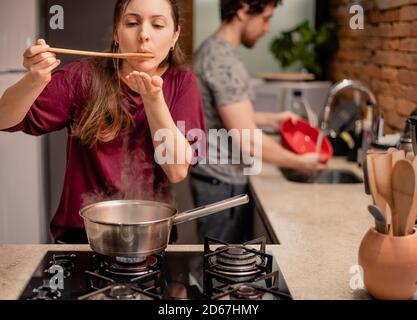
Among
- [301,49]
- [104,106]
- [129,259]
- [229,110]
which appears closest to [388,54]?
[229,110]

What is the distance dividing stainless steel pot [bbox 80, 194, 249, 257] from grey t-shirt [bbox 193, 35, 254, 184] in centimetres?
43

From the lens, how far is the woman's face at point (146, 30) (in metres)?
1.27

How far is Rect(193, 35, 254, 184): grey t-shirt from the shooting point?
1793 mm

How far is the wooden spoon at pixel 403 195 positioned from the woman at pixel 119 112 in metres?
0.44

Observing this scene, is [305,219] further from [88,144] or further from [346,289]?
[88,144]

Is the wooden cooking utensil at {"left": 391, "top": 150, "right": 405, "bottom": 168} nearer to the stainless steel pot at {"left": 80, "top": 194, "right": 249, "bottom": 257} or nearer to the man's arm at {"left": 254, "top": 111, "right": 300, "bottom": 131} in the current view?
the stainless steel pot at {"left": 80, "top": 194, "right": 249, "bottom": 257}

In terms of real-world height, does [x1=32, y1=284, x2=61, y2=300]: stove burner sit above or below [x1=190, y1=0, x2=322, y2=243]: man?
below

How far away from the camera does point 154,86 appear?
1237mm

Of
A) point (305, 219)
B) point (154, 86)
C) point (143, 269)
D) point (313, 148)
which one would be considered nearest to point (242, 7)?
point (313, 148)

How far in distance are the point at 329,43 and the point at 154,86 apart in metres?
1.92

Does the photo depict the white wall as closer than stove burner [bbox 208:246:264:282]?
No

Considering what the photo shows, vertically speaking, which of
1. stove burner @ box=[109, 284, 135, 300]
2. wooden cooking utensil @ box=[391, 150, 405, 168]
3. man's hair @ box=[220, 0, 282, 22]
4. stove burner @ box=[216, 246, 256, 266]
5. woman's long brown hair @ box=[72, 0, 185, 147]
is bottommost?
stove burner @ box=[109, 284, 135, 300]

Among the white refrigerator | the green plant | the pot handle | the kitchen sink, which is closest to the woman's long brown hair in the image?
the white refrigerator
